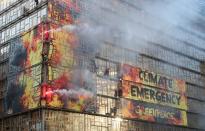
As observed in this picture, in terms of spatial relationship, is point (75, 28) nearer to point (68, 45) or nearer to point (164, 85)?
point (68, 45)

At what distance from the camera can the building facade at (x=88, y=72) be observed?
151 feet

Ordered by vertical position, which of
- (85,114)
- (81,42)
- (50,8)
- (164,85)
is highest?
(50,8)

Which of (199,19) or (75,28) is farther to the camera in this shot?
(199,19)

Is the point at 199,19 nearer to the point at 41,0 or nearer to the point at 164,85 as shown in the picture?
the point at 164,85

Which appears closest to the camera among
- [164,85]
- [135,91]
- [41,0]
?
[41,0]

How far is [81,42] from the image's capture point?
49500mm

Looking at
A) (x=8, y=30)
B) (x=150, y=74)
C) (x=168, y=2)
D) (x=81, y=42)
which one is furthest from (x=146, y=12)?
(x=8, y=30)

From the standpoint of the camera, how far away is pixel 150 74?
57531mm

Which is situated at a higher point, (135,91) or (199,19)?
(199,19)

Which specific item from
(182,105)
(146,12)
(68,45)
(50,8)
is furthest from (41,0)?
(182,105)

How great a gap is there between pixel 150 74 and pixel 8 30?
67.2 ft

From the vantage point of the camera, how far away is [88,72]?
1932 inches

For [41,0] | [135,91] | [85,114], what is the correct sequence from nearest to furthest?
1. [85,114]
2. [41,0]
3. [135,91]

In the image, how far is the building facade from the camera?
151 ft
